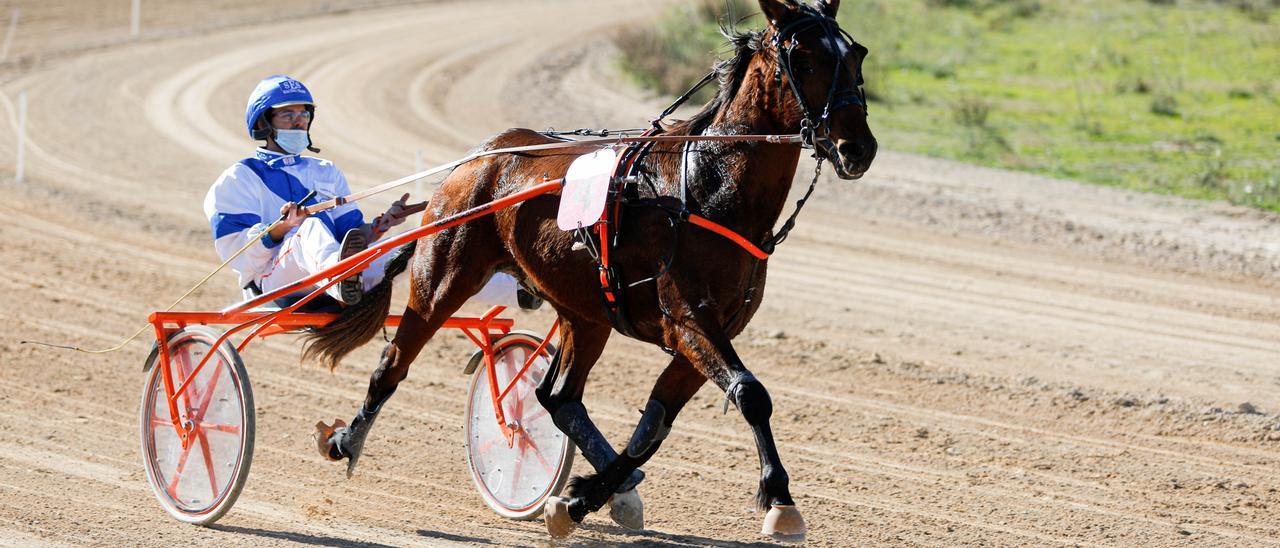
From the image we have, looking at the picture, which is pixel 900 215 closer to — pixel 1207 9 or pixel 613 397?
pixel 613 397

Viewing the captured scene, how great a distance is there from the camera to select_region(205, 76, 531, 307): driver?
18.1ft

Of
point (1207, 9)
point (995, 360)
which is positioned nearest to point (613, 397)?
point (995, 360)

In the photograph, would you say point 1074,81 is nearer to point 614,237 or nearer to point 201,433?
point 614,237

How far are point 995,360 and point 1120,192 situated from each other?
534 cm

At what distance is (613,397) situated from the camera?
24.8 feet

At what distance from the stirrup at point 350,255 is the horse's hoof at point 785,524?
212 centimetres

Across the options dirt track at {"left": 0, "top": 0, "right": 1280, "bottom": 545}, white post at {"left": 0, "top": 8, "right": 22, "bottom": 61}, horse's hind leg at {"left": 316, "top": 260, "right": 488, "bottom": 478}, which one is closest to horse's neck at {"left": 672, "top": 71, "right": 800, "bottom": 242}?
horse's hind leg at {"left": 316, "top": 260, "right": 488, "bottom": 478}

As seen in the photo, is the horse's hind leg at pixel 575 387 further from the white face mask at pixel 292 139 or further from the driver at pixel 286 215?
the white face mask at pixel 292 139

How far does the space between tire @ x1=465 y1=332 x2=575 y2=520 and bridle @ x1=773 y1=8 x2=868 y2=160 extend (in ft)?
6.19

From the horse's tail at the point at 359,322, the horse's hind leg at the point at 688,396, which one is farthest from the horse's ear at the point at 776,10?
the horse's tail at the point at 359,322

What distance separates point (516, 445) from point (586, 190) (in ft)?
4.81

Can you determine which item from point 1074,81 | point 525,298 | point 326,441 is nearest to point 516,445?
point 525,298

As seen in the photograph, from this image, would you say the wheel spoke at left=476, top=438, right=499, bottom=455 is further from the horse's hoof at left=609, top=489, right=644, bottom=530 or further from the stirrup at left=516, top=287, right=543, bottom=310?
the horse's hoof at left=609, top=489, right=644, bottom=530

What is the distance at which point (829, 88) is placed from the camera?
434cm
